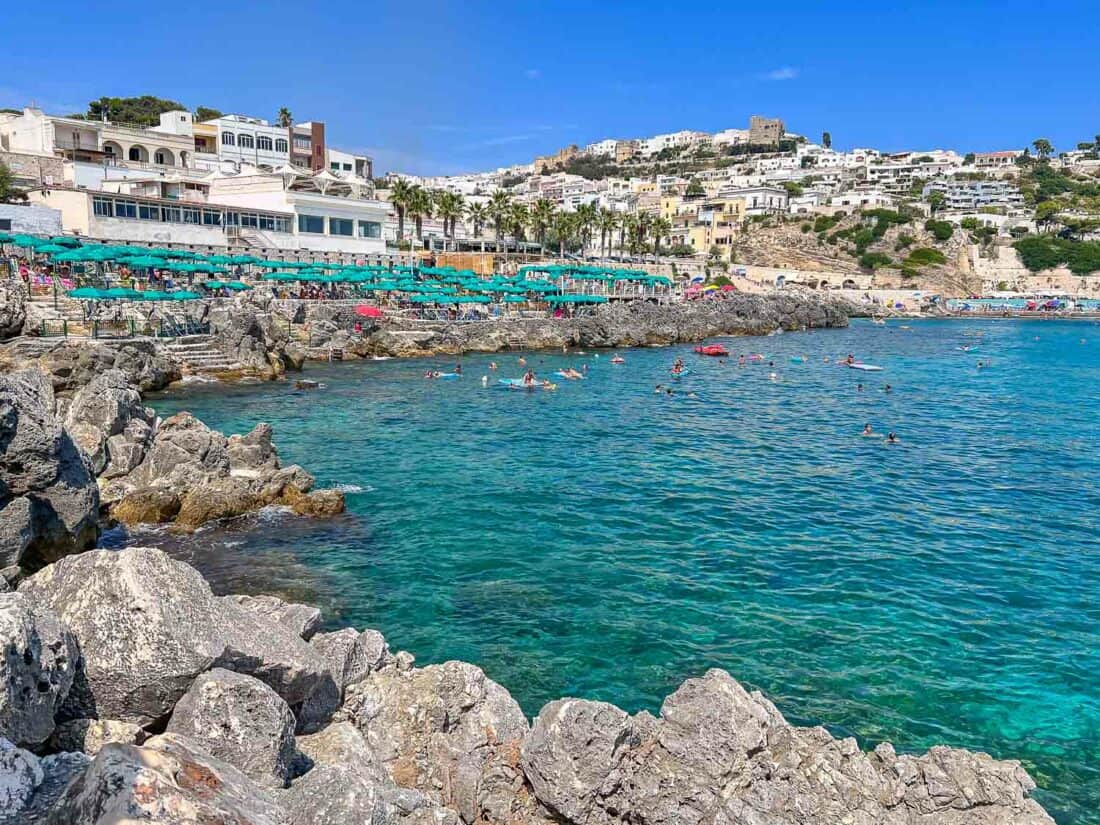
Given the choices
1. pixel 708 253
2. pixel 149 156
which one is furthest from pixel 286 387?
pixel 708 253

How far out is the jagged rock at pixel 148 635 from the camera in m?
7.13

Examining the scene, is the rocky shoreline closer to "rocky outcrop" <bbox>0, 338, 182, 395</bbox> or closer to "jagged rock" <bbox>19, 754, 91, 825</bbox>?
"jagged rock" <bbox>19, 754, 91, 825</bbox>

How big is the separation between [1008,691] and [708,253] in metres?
142

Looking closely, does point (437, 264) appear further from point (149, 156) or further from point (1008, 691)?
point (1008, 691)

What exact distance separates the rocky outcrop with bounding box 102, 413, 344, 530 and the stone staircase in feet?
71.2

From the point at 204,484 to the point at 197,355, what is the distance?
26279mm

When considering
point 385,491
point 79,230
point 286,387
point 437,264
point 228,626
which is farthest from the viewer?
point 437,264

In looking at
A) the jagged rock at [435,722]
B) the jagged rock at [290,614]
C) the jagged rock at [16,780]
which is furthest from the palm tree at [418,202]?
the jagged rock at [16,780]

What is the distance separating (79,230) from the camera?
58.8 meters

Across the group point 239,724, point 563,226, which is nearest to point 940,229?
point 563,226

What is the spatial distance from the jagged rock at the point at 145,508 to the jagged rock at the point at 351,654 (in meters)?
12.1

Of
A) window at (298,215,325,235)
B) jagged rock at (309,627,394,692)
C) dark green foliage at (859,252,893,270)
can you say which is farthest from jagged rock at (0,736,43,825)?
dark green foliage at (859,252,893,270)

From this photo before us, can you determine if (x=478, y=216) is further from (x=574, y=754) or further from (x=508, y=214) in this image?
(x=574, y=754)

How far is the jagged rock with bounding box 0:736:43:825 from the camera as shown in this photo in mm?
5230
